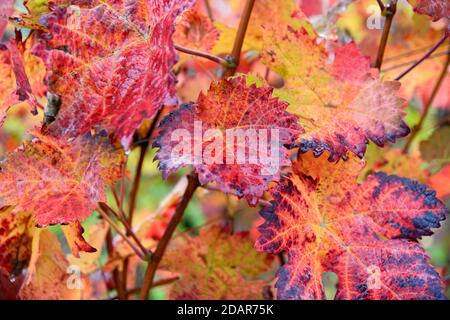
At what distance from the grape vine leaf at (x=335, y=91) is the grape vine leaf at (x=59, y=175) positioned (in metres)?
0.21

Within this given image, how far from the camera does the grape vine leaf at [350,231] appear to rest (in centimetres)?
A: 57

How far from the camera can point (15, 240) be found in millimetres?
750

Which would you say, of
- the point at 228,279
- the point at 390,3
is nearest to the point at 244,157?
the point at 390,3

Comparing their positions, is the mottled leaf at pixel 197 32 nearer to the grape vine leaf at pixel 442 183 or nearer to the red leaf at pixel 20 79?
the red leaf at pixel 20 79

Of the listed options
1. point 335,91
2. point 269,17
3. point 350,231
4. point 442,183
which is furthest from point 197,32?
point 442,183

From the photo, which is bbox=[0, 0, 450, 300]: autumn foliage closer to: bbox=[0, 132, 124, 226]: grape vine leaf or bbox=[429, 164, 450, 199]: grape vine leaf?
bbox=[0, 132, 124, 226]: grape vine leaf

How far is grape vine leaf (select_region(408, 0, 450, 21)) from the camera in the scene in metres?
0.61

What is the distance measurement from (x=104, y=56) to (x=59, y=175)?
14 centimetres

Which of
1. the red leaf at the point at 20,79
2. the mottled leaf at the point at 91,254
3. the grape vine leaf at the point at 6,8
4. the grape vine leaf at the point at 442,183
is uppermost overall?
the grape vine leaf at the point at 442,183

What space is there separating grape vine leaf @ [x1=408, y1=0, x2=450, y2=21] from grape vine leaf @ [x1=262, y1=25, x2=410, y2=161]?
0.08 metres

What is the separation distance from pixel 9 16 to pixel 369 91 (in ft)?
1.29

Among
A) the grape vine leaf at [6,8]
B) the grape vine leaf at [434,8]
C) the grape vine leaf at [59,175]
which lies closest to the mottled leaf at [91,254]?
the grape vine leaf at [59,175]

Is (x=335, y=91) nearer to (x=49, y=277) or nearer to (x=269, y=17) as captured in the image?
(x=269, y=17)

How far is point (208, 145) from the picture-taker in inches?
22.3
